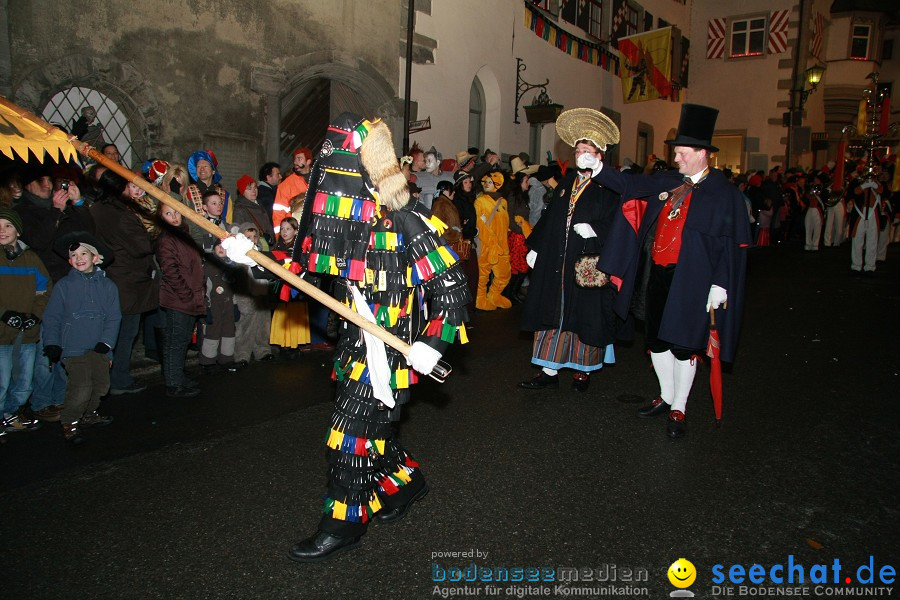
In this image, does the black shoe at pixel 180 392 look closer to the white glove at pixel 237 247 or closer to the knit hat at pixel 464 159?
the white glove at pixel 237 247

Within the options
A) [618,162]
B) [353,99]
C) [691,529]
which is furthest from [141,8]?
[618,162]

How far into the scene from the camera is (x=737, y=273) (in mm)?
4719

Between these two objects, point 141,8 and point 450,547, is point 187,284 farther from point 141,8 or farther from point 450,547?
point 141,8

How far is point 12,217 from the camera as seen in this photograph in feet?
15.3

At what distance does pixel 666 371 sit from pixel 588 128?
2.06 meters

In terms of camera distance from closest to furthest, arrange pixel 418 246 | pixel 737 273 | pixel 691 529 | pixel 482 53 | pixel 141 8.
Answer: pixel 418 246, pixel 691 529, pixel 737 273, pixel 141 8, pixel 482 53

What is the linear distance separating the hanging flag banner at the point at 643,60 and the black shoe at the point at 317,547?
58.9ft

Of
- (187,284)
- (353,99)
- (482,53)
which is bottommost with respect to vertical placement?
(187,284)

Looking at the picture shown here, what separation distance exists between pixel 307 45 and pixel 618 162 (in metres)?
14.2

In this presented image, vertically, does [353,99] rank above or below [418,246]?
above

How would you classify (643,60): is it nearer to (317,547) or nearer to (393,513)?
(393,513)

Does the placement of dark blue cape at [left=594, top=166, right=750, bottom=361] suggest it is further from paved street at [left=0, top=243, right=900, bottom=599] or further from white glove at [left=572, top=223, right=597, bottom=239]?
paved street at [left=0, top=243, right=900, bottom=599]

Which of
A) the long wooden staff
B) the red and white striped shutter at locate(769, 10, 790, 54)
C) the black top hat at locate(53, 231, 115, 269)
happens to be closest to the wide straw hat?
the long wooden staff

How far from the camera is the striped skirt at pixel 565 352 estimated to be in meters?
5.77
